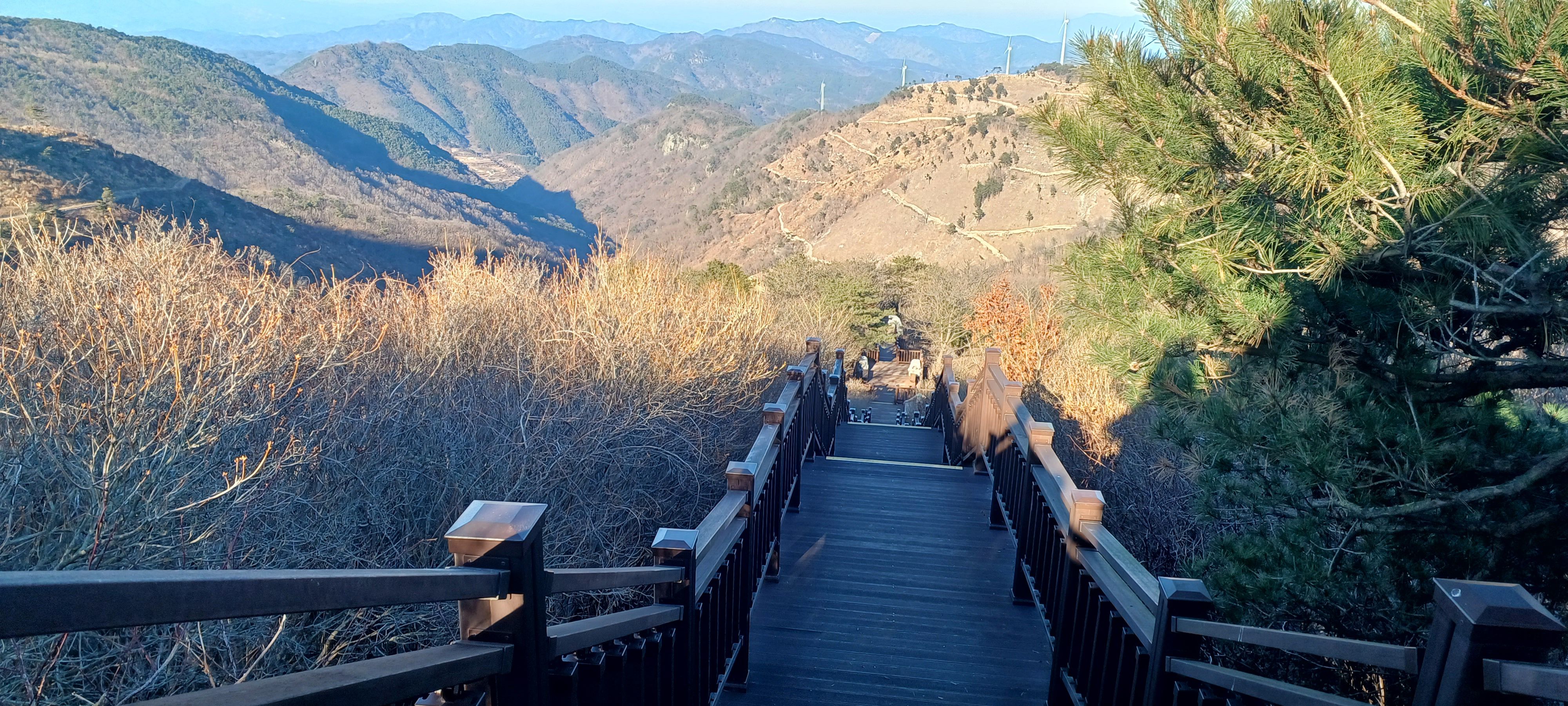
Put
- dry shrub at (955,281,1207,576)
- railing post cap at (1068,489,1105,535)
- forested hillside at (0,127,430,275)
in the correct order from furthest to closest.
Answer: forested hillside at (0,127,430,275) → dry shrub at (955,281,1207,576) → railing post cap at (1068,489,1105,535)

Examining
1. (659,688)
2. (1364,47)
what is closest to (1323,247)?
(1364,47)

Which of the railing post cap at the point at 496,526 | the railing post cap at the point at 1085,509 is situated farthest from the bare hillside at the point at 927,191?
the railing post cap at the point at 496,526

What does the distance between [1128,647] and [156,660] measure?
12.4ft

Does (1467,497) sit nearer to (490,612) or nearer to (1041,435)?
(1041,435)

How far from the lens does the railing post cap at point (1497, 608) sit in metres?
1.46

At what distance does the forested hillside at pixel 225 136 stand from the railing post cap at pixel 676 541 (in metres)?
44.0

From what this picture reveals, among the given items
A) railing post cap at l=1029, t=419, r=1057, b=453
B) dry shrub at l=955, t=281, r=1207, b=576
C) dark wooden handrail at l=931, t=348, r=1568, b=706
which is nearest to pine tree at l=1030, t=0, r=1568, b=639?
railing post cap at l=1029, t=419, r=1057, b=453

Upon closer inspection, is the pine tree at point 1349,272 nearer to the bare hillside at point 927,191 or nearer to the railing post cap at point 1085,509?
the railing post cap at point 1085,509

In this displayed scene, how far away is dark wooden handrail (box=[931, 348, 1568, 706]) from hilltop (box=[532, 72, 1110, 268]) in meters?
23.5

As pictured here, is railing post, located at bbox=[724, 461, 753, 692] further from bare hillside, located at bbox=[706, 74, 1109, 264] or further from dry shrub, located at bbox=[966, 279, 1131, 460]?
bare hillside, located at bbox=[706, 74, 1109, 264]

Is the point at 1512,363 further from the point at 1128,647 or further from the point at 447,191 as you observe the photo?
the point at 447,191

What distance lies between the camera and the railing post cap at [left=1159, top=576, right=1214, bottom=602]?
96.5 inches

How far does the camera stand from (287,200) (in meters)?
54.9

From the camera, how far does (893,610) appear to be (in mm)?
4680
